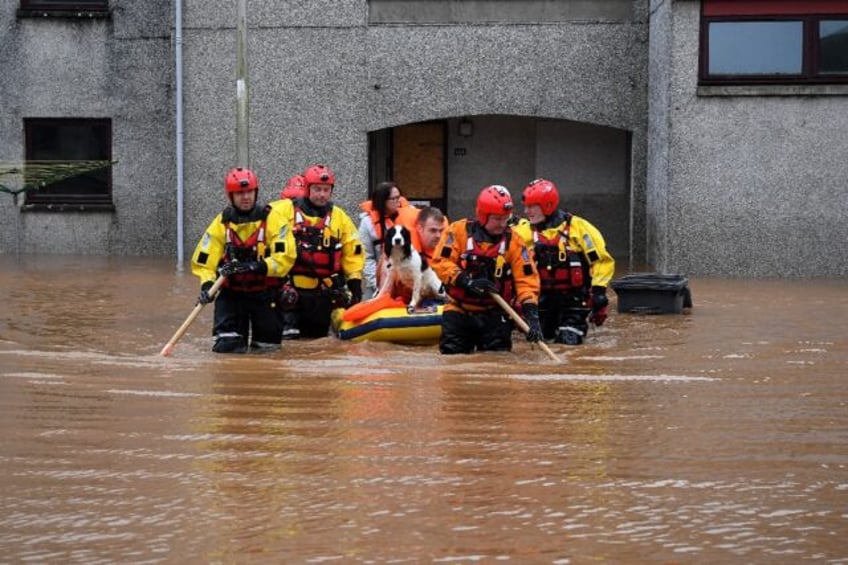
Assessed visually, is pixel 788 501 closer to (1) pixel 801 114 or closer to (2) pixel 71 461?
(2) pixel 71 461

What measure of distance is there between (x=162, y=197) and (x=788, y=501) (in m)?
17.3

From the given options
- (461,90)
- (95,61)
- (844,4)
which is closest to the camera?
(844,4)

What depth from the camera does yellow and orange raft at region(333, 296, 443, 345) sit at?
41.0 ft

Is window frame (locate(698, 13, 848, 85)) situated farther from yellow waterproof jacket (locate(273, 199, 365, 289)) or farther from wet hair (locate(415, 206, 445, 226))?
yellow waterproof jacket (locate(273, 199, 365, 289))

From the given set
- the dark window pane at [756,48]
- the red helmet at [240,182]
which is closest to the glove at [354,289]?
the red helmet at [240,182]

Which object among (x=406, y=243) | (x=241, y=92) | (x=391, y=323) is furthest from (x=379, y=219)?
(x=241, y=92)

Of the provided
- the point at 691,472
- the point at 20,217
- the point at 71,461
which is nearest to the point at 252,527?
the point at 71,461

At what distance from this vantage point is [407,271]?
1279 centimetres

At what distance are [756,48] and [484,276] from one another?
8.87 meters

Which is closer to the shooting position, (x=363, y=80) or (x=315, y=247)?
(x=315, y=247)

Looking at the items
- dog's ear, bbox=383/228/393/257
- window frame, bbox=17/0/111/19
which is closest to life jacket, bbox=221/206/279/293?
dog's ear, bbox=383/228/393/257

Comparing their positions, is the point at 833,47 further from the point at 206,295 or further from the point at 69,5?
the point at 69,5

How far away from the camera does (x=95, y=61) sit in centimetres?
2259

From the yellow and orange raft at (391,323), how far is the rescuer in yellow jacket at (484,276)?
2.68 ft
